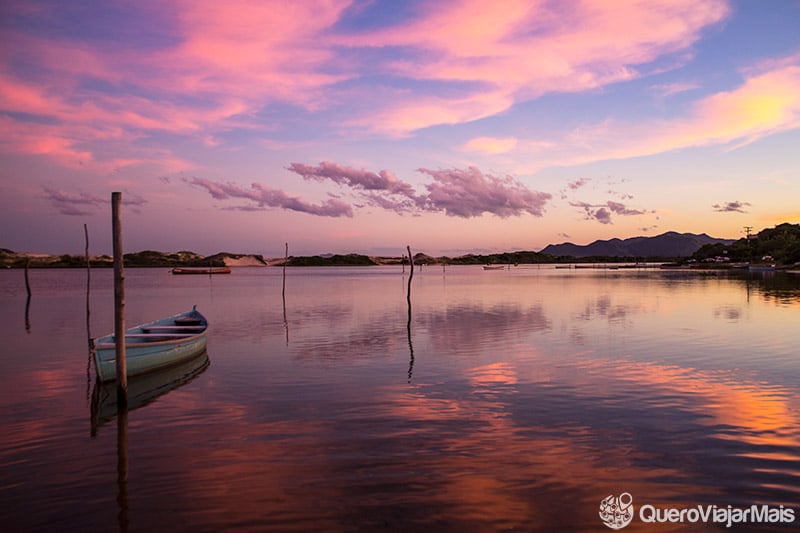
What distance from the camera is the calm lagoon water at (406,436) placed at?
7859 mm

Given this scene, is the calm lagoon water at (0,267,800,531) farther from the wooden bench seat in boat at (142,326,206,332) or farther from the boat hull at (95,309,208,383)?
the wooden bench seat in boat at (142,326,206,332)

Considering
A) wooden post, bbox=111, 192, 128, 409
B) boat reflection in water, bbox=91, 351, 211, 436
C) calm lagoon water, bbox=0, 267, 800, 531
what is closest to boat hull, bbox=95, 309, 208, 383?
boat reflection in water, bbox=91, 351, 211, 436

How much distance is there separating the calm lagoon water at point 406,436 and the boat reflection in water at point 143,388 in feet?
0.35

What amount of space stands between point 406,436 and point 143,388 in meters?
9.81

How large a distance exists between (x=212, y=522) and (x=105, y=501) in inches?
84.4

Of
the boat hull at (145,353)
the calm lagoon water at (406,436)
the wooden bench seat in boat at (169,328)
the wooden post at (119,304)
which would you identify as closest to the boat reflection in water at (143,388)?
the calm lagoon water at (406,436)

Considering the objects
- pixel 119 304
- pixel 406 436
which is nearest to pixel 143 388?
pixel 119 304

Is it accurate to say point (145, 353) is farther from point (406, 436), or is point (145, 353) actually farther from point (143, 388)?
point (406, 436)

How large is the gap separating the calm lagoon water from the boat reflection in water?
0.35 feet

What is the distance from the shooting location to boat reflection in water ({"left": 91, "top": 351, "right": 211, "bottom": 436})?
1360 cm

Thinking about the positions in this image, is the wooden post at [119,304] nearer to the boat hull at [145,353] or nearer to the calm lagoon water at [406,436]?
the calm lagoon water at [406,436]

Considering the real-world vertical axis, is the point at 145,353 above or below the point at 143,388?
above

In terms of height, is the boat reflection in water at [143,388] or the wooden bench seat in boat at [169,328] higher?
the wooden bench seat in boat at [169,328]

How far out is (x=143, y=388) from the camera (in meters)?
16.3
